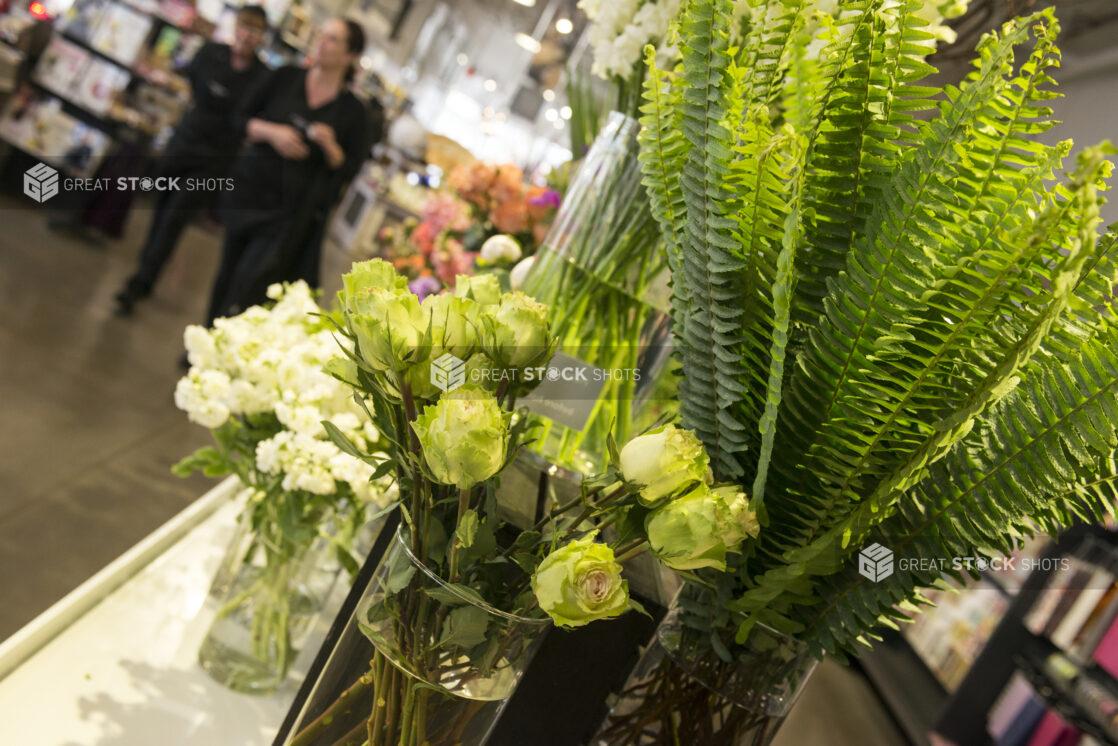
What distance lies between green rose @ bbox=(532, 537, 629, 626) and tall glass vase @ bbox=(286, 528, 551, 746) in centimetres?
6

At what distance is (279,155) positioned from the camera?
307 centimetres

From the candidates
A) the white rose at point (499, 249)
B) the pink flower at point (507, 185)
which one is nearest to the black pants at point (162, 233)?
the pink flower at point (507, 185)

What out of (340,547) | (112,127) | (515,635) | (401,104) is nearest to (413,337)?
(515,635)

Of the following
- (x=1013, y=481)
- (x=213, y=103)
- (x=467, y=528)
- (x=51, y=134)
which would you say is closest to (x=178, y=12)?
(x=51, y=134)

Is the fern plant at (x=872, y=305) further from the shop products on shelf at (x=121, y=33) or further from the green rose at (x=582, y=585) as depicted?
the shop products on shelf at (x=121, y=33)

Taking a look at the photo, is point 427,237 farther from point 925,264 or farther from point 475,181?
point 925,264

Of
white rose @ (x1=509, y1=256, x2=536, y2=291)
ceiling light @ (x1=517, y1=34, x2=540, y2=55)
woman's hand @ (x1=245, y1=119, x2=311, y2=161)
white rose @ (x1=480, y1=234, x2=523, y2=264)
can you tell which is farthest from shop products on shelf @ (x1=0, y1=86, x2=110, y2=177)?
ceiling light @ (x1=517, y1=34, x2=540, y2=55)

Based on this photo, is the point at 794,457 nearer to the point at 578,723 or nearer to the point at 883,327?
the point at 883,327

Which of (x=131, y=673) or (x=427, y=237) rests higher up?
(x=427, y=237)

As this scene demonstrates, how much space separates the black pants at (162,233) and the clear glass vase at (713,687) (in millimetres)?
3553

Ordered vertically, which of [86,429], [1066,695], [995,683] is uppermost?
[1066,695]

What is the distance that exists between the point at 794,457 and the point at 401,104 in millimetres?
10527

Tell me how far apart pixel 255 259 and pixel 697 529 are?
2997 mm

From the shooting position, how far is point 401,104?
10.4m
